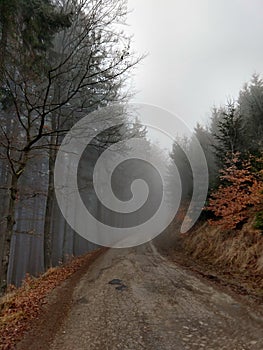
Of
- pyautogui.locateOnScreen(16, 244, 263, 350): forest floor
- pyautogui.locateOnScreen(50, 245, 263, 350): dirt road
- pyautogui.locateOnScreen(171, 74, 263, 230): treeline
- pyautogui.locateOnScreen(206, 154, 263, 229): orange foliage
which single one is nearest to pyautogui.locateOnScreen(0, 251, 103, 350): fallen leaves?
pyautogui.locateOnScreen(16, 244, 263, 350): forest floor

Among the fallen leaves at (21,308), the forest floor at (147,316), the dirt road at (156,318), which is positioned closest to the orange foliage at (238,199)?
the forest floor at (147,316)

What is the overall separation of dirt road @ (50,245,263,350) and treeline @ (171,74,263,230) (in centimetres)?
363

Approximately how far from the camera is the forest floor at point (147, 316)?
4565 millimetres

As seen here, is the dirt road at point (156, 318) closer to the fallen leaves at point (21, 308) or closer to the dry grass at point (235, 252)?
the fallen leaves at point (21, 308)

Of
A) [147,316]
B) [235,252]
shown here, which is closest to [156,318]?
[147,316]

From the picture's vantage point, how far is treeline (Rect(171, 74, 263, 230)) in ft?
35.5

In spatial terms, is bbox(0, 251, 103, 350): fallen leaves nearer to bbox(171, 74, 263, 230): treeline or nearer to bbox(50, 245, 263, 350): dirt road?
bbox(50, 245, 263, 350): dirt road

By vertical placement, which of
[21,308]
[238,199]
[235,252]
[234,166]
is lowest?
[21,308]

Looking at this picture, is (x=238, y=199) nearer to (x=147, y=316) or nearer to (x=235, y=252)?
(x=235, y=252)

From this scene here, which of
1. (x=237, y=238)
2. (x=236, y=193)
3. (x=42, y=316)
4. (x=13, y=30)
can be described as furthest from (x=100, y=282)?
→ (x=13, y=30)

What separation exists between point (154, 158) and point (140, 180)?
470 cm

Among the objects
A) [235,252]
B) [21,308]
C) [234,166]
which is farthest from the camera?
[234,166]

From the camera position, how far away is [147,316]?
223 inches

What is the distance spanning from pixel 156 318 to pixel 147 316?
0.20 m
